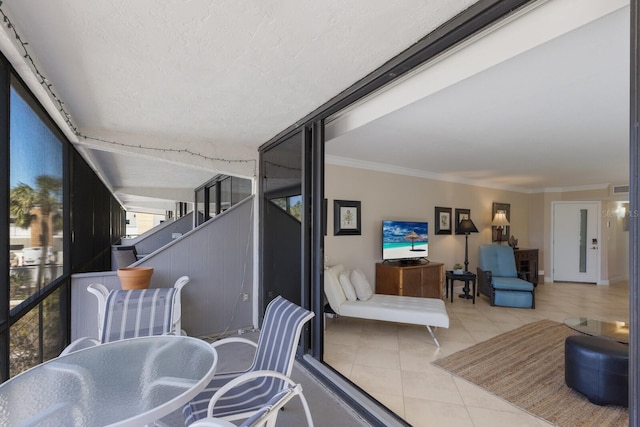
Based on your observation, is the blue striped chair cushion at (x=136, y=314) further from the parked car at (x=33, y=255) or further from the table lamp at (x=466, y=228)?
the table lamp at (x=466, y=228)

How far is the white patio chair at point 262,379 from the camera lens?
1497mm

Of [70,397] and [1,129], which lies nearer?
[70,397]

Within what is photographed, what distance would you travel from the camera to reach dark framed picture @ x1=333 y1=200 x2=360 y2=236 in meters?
4.23

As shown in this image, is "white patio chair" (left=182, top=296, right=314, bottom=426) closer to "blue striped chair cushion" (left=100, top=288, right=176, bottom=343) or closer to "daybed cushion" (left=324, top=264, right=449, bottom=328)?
"blue striped chair cushion" (left=100, top=288, right=176, bottom=343)

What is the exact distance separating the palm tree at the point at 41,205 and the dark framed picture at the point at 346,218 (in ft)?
9.93

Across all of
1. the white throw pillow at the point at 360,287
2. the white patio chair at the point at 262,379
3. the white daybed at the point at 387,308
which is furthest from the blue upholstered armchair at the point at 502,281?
the white patio chair at the point at 262,379

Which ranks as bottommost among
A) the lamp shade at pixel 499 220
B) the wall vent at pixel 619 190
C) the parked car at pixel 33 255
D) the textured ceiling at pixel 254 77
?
the parked car at pixel 33 255

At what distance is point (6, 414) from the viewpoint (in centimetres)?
114

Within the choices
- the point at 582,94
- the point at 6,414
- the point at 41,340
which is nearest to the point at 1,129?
the point at 6,414

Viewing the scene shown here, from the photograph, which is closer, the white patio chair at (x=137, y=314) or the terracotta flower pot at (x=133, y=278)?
the white patio chair at (x=137, y=314)

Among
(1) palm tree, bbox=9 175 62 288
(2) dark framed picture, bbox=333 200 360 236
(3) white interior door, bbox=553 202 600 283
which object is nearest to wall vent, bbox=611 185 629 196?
(3) white interior door, bbox=553 202 600 283

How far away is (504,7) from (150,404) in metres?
2.25

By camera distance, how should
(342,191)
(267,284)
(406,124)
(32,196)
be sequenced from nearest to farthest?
1. (32,196)
2. (406,124)
3. (267,284)
4. (342,191)

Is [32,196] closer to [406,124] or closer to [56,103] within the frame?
[56,103]
